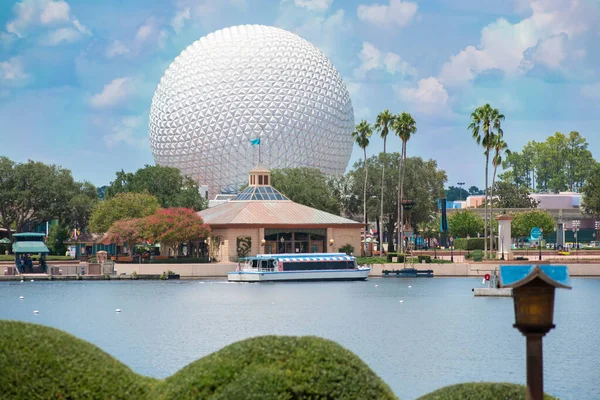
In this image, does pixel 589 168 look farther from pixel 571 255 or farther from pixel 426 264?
pixel 426 264

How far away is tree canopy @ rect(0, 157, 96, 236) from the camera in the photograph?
101m

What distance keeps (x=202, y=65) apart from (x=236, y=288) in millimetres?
52285

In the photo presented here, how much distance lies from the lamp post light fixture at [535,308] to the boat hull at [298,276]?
67307 millimetres

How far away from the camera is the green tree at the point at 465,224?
127 meters

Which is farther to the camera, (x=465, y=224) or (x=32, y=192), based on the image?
(x=465, y=224)

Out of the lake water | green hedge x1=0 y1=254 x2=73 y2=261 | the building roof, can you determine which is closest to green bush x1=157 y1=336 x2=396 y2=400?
the lake water

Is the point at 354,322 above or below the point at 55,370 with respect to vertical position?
below

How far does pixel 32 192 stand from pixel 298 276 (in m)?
35.3

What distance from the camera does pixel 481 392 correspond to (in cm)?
1045

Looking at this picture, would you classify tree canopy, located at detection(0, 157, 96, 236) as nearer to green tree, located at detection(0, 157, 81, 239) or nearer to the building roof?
green tree, located at detection(0, 157, 81, 239)

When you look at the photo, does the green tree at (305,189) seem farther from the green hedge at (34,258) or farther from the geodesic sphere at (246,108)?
the green hedge at (34,258)

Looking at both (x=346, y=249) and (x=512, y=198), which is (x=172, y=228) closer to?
Result: (x=346, y=249)

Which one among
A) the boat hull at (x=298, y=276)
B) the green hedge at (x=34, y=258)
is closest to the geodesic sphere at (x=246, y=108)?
the green hedge at (x=34, y=258)

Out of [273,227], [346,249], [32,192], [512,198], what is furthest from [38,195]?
[512,198]
